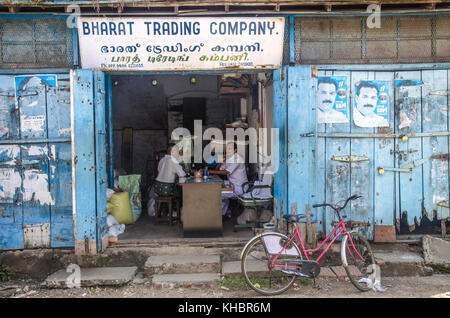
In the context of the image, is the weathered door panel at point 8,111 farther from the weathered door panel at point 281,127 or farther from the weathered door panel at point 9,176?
the weathered door panel at point 281,127

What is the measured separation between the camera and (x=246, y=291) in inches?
199

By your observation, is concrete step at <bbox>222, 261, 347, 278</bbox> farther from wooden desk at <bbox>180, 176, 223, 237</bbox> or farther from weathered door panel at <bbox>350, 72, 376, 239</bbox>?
weathered door panel at <bbox>350, 72, 376, 239</bbox>

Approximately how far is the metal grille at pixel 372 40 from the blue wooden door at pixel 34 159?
406 centimetres

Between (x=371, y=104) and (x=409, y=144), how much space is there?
3.04ft

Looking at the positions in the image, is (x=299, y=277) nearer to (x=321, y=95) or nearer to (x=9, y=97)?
(x=321, y=95)

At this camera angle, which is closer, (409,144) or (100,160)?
(100,160)

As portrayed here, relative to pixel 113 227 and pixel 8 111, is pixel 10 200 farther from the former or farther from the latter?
pixel 113 227

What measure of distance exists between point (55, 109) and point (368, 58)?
17.1 feet

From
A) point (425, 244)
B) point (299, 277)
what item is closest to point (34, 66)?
point (299, 277)

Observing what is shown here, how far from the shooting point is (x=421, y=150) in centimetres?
601

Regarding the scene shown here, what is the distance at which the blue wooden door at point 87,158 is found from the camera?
5504mm

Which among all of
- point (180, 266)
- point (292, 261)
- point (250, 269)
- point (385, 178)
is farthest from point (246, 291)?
point (385, 178)
